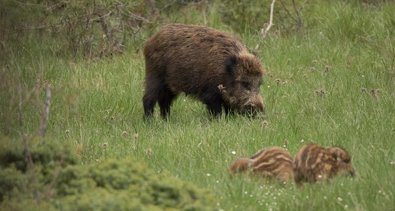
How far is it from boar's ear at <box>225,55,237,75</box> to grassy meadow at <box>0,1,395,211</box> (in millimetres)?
660

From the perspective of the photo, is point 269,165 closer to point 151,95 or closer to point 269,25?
point 151,95

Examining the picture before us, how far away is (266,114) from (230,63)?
2.71ft

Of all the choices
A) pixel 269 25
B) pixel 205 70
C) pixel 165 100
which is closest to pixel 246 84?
pixel 205 70

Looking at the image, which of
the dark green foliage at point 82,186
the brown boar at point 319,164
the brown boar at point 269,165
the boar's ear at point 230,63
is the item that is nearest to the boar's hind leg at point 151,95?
the boar's ear at point 230,63

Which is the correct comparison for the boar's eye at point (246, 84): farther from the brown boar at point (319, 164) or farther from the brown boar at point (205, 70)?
the brown boar at point (319, 164)

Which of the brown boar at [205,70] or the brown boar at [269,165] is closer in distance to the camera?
the brown boar at [269,165]

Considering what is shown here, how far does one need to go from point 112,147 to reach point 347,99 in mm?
3155

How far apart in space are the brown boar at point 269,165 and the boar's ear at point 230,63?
10.8 ft

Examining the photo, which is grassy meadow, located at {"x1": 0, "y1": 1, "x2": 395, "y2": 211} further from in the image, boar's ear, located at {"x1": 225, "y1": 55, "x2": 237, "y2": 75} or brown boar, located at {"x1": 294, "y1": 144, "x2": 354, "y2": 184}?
boar's ear, located at {"x1": 225, "y1": 55, "x2": 237, "y2": 75}

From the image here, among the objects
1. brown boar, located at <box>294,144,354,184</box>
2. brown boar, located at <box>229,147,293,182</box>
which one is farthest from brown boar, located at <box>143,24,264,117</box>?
brown boar, located at <box>294,144,354,184</box>

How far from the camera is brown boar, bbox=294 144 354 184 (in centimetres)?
728

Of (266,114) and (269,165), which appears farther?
(266,114)

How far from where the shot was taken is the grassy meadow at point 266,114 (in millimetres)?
6852

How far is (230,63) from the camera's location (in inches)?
428
